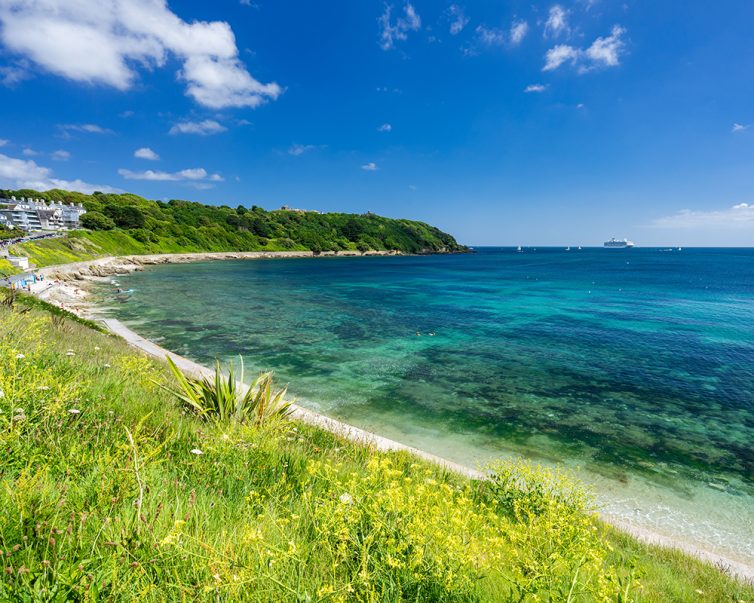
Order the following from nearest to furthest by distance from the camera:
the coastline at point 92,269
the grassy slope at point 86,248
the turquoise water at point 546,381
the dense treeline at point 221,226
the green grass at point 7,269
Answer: the turquoise water at point 546,381
the coastline at point 92,269
the green grass at point 7,269
the grassy slope at point 86,248
the dense treeline at point 221,226

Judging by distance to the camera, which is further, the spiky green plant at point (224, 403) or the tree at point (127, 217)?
the tree at point (127, 217)

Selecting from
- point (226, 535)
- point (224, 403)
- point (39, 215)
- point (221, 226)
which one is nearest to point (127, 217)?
point (221, 226)

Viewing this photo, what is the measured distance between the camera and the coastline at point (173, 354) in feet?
21.8

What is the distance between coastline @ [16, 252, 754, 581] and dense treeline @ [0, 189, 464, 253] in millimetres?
16697

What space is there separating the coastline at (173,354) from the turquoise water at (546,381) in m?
1.13

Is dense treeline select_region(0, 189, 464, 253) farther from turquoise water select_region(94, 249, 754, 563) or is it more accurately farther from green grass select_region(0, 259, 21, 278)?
turquoise water select_region(94, 249, 754, 563)

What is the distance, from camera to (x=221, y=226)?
12850 cm

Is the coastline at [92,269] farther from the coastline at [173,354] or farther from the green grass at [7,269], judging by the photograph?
the green grass at [7,269]

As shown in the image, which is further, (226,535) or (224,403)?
(224,403)

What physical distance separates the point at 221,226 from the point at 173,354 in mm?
124238

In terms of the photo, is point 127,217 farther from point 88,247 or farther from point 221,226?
point 88,247

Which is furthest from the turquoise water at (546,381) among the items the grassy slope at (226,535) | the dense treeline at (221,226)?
the dense treeline at (221,226)

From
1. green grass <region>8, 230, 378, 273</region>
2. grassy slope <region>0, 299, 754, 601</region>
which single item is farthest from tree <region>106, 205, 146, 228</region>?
grassy slope <region>0, 299, 754, 601</region>

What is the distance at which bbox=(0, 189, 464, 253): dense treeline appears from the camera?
327 ft
